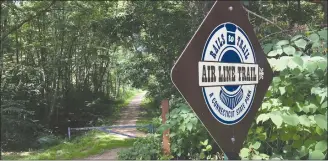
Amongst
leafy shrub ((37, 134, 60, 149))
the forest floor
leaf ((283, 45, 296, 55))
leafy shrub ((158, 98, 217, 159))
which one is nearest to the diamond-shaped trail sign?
leaf ((283, 45, 296, 55))

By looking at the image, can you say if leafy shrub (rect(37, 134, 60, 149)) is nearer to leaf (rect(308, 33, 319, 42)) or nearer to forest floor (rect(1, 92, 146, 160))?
forest floor (rect(1, 92, 146, 160))

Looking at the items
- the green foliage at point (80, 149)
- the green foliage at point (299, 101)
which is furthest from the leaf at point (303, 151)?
the green foliage at point (80, 149)

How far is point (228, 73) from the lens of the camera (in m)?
1.39

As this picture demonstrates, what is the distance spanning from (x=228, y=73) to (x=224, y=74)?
3 cm

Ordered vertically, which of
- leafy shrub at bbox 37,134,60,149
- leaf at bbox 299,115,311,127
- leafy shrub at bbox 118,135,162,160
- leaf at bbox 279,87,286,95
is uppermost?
leaf at bbox 279,87,286,95

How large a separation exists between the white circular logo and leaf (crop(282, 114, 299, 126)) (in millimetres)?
677

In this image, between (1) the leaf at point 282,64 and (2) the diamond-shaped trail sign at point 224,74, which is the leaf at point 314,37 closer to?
(1) the leaf at point 282,64

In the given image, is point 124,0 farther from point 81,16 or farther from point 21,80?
point 21,80

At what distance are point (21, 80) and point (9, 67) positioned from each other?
1062mm

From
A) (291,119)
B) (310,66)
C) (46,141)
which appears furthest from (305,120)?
(46,141)

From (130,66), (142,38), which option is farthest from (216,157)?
(130,66)

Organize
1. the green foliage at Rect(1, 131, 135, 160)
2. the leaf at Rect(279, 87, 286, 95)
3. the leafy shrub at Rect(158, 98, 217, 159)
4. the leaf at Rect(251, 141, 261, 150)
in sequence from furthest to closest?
the green foliage at Rect(1, 131, 135, 160)
the leafy shrub at Rect(158, 98, 217, 159)
the leaf at Rect(251, 141, 261, 150)
the leaf at Rect(279, 87, 286, 95)

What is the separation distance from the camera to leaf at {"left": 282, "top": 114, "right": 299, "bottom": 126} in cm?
209

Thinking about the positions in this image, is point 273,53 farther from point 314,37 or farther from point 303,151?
point 303,151
